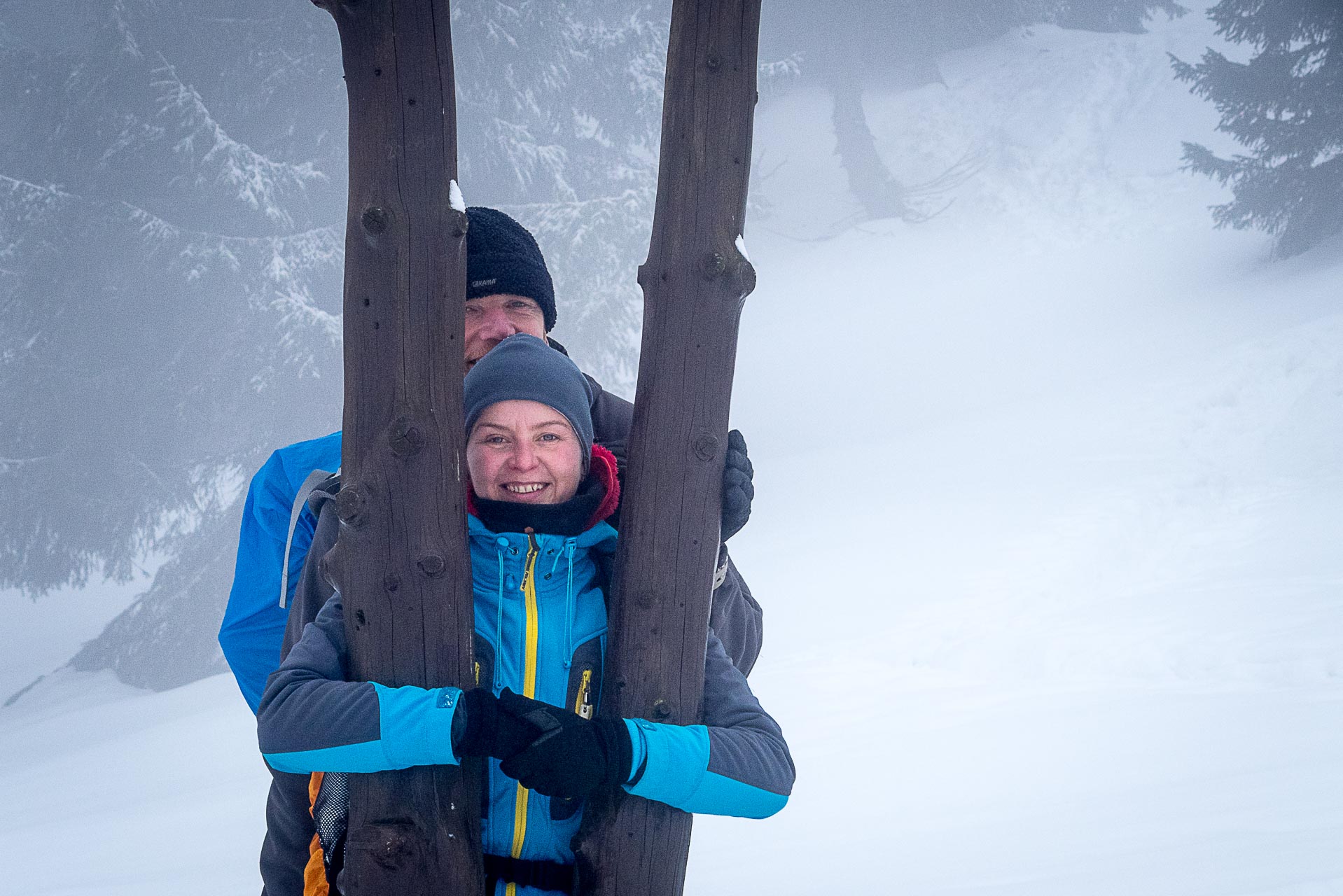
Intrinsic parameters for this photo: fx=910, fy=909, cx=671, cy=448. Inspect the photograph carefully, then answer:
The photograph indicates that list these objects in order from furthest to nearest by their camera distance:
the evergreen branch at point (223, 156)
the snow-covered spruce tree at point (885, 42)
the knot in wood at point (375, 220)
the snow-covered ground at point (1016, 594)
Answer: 1. the snow-covered spruce tree at point (885, 42)
2. the evergreen branch at point (223, 156)
3. the snow-covered ground at point (1016, 594)
4. the knot in wood at point (375, 220)

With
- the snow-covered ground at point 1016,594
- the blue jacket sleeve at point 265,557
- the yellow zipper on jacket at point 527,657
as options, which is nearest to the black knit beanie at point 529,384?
the yellow zipper on jacket at point 527,657

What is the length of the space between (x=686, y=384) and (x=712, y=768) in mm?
690

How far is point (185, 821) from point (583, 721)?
5.52 m

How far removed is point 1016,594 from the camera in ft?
24.1

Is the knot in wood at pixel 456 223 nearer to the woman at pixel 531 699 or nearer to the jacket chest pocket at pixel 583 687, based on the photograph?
the woman at pixel 531 699

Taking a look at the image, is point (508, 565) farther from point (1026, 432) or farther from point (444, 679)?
point (1026, 432)

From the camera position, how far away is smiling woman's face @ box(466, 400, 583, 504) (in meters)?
1.75

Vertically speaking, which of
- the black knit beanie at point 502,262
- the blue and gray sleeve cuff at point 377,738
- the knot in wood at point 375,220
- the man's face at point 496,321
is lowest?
the blue and gray sleeve cuff at point 377,738

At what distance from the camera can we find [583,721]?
1490 mm

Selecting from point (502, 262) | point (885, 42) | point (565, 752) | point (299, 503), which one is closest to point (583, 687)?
point (565, 752)

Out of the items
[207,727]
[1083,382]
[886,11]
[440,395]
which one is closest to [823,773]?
[440,395]

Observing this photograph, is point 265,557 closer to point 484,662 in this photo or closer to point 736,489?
point 484,662

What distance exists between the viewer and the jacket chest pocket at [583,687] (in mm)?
1619

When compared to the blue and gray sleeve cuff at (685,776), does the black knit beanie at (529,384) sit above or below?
above
